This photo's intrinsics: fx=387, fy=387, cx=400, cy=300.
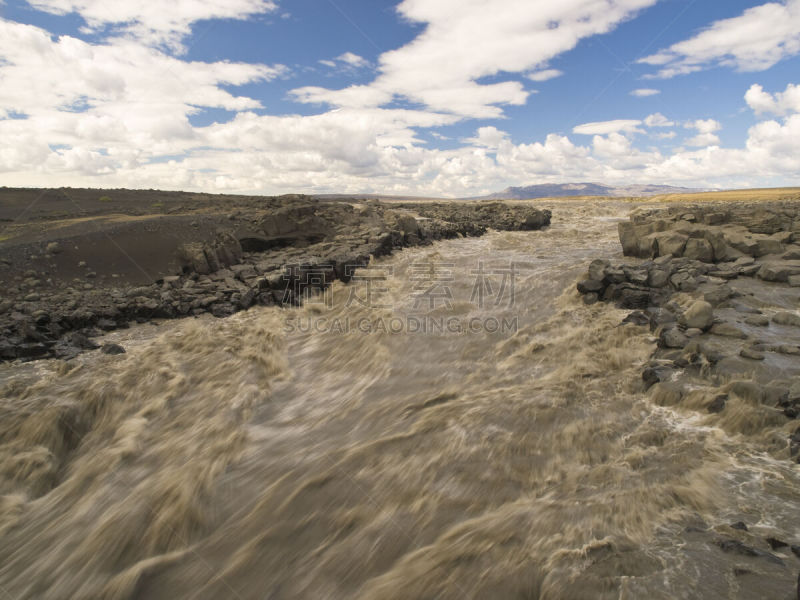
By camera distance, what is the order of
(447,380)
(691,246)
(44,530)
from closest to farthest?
(44,530), (447,380), (691,246)

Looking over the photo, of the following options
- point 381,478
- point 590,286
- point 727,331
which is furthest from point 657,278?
point 381,478

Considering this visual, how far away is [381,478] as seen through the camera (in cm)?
407

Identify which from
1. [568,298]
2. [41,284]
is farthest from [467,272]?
[41,284]

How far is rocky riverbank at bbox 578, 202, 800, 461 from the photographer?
13.9ft

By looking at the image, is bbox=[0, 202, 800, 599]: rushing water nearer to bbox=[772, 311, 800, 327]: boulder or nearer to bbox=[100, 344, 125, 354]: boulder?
bbox=[100, 344, 125, 354]: boulder

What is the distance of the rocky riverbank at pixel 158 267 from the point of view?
313 inches

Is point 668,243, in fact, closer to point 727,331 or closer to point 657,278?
point 657,278

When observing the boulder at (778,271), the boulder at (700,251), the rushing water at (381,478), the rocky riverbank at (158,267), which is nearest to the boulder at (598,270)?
the rushing water at (381,478)

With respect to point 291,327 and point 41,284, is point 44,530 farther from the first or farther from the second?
point 41,284

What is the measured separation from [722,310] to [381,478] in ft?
23.8

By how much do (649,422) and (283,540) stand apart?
4.09 meters

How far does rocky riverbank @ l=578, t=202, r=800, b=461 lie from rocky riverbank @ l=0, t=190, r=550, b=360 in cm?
823

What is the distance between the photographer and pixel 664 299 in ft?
26.7

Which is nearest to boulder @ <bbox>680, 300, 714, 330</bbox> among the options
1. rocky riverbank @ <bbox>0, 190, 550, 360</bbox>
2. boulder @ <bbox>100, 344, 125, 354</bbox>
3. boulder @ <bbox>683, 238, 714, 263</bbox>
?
boulder @ <bbox>683, 238, 714, 263</bbox>
